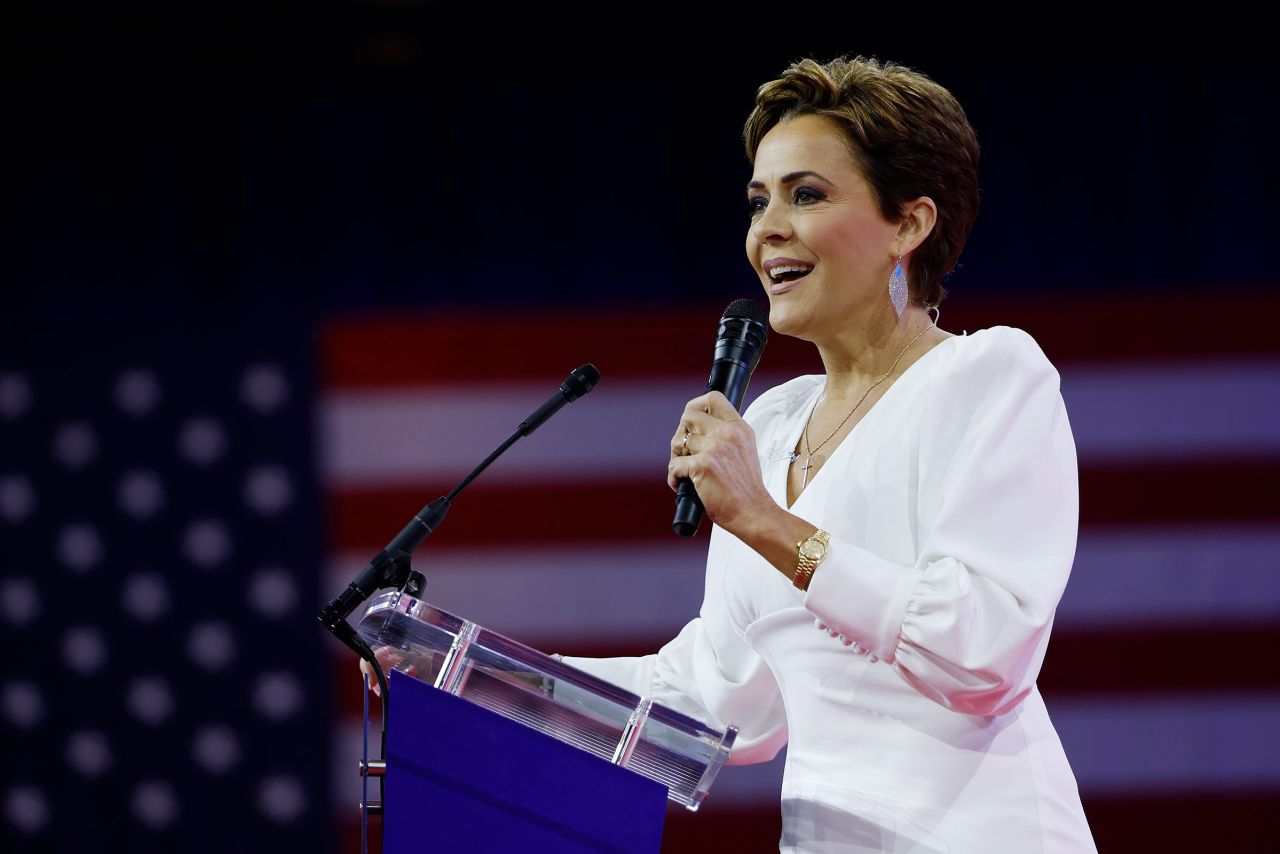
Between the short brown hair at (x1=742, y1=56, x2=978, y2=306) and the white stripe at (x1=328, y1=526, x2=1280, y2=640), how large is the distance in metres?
2.17

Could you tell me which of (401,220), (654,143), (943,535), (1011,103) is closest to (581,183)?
(654,143)

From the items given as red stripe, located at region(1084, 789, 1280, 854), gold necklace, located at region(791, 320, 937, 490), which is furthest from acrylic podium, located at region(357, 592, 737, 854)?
red stripe, located at region(1084, 789, 1280, 854)

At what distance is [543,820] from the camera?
111cm

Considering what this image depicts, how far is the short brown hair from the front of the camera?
1.52 meters

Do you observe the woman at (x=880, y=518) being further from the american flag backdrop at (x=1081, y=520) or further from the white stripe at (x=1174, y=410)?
the white stripe at (x=1174, y=410)

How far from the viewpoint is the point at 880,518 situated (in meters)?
1.40

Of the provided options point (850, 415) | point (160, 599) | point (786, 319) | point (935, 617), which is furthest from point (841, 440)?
point (160, 599)

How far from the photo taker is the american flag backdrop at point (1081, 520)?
11.9 ft

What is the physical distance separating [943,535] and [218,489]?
2.95 metres

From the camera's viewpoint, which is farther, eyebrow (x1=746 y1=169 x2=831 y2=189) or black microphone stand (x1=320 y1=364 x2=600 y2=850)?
eyebrow (x1=746 y1=169 x2=831 y2=189)

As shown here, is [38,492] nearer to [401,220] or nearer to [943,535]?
[401,220]

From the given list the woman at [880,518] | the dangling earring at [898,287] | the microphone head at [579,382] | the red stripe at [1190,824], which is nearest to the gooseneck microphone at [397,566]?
the microphone head at [579,382]

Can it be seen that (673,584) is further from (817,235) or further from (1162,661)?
(817,235)

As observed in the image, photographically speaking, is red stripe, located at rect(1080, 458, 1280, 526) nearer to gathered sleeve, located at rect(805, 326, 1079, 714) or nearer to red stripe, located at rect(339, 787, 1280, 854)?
red stripe, located at rect(339, 787, 1280, 854)
